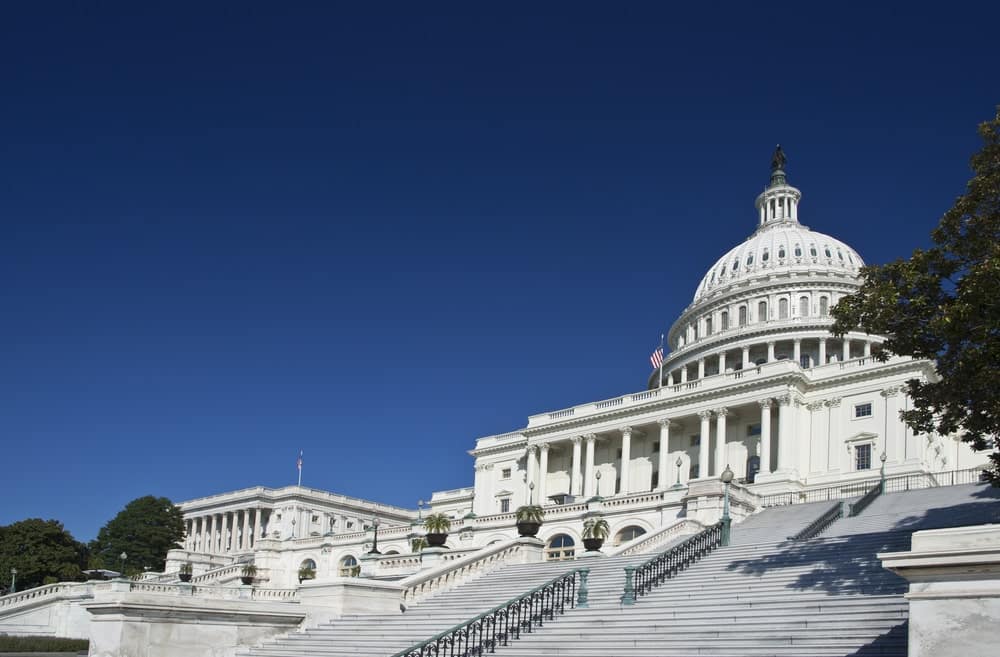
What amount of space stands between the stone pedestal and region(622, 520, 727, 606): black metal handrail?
567 inches

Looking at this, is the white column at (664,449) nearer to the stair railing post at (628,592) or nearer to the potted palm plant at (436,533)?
the potted palm plant at (436,533)

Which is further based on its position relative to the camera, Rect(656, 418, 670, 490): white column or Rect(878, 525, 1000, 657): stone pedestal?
Rect(656, 418, 670, 490): white column

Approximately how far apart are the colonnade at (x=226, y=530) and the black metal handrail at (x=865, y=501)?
96409mm

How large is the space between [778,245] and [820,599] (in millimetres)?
94572

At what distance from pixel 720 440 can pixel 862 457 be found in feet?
33.0

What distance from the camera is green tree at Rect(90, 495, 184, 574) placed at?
93.3 metres

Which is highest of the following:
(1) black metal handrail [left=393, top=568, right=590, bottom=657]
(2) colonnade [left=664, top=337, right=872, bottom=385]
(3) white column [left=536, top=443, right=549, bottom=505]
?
(2) colonnade [left=664, top=337, right=872, bottom=385]

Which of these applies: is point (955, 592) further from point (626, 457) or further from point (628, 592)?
point (626, 457)

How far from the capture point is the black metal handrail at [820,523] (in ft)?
100

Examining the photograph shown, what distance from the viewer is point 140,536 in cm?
9388

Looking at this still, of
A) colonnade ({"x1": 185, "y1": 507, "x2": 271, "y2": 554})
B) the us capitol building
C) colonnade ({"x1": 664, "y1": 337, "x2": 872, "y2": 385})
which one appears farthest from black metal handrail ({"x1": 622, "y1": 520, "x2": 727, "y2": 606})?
colonnade ({"x1": 185, "y1": 507, "x2": 271, "y2": 554})

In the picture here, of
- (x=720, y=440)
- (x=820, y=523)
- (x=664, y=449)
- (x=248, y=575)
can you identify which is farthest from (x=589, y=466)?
(x=820, y=523)

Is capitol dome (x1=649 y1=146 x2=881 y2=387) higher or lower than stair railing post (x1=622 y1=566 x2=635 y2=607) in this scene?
higher

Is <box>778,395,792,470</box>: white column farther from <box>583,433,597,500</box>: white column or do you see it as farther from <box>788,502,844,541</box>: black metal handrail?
<box>788,502,844,541</box>: black metal handrail
